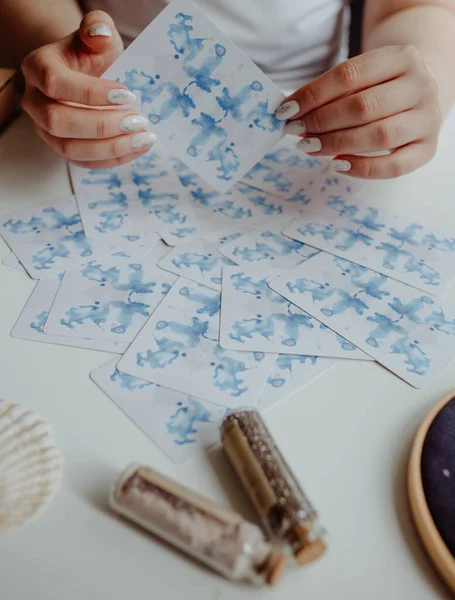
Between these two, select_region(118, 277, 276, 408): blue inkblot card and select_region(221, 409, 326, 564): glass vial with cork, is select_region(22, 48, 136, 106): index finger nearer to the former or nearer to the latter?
select_region(118, 277, 276, 408): blue inkblot card

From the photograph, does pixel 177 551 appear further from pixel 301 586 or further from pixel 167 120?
pixel 167 120

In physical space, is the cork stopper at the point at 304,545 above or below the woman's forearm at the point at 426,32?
below

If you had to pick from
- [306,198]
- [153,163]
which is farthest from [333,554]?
[153,163]

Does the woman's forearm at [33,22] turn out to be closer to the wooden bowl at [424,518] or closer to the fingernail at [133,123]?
the fingernail at [133,123]

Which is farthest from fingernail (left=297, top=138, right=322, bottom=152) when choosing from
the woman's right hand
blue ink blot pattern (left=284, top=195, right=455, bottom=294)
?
the woman's right hand

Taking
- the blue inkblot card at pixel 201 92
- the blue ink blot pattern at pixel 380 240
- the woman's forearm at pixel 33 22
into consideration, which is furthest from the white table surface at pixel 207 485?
the woman's forearm at pixel 33 22

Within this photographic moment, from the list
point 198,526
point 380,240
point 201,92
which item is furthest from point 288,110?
point 198,526
